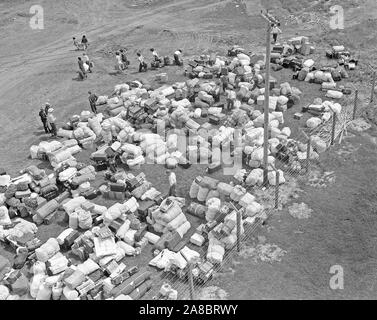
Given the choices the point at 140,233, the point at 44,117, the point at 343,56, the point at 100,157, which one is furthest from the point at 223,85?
the point at 140,233

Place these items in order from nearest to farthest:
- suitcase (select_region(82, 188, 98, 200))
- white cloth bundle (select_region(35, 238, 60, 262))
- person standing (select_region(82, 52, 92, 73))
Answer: white cloth bundle (select_region(35, 238, 60, 262)), suitcase (select_region(82, 188, 98, 200)), person standing (select_region(82, 52, 92, 73))

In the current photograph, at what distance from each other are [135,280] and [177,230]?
79.6 inches

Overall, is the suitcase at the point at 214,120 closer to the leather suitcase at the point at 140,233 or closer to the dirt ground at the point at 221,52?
the dirt ground at the point at 221,52

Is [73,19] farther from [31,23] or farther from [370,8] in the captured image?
[370,8]

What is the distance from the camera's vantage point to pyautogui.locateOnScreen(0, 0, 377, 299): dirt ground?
1131 centimetres

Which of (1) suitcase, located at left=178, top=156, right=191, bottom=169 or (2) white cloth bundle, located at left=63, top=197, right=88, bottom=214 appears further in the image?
(1) suitcase, located at left=178, top=156, right=191, bottom=169

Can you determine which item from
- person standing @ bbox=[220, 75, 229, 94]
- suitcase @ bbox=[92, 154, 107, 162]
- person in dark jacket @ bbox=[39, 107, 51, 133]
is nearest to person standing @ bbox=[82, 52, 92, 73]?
person in dark jacket @ bbox=[39, 107, 51, 133]

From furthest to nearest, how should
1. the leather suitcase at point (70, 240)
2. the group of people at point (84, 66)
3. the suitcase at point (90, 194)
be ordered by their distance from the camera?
the group of people at point (84, 66) < the suitcase at point (90, 194) < the leather suitcase at point (70, 240)

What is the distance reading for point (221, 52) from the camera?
24.4 metres

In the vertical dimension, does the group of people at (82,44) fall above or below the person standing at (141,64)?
above

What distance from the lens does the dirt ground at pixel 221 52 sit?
1131 cm

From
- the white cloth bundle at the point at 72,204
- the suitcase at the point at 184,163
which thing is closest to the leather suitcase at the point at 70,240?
the white cloth bundle at the point at 72,204

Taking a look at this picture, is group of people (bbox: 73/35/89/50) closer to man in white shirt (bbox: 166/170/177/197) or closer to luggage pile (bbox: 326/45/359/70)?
luggage pile (bbox: 326/45/359/70)

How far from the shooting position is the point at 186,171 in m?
15.4
